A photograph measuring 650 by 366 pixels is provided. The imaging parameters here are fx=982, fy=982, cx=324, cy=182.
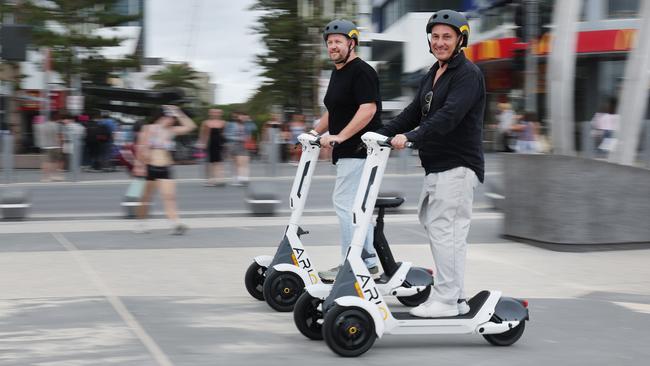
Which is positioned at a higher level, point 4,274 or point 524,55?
point 524,55

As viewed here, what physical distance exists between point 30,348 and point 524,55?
477 inches

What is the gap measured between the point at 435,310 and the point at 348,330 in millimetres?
564

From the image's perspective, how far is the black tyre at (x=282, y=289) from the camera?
6.71 metres

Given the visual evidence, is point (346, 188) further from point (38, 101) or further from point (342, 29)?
point (38, 101)

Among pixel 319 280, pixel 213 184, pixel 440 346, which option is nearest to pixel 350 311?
pixel 440 346

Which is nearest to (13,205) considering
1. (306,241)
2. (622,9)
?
(306,241)

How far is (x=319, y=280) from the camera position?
689 cm

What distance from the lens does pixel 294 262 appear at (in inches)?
268

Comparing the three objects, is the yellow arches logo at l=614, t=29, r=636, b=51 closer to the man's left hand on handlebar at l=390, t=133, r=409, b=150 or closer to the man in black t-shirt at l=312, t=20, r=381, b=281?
the man in black t-shirt at l=312, t=20, r=381, b=281

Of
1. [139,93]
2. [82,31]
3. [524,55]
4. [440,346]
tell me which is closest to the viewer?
[440,346]

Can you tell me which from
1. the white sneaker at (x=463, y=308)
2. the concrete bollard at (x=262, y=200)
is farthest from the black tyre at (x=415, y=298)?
the concrete bollard at (x=262, y=200)

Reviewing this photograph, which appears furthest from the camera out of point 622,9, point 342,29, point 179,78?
point 179,78

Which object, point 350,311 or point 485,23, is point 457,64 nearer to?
point 350,311

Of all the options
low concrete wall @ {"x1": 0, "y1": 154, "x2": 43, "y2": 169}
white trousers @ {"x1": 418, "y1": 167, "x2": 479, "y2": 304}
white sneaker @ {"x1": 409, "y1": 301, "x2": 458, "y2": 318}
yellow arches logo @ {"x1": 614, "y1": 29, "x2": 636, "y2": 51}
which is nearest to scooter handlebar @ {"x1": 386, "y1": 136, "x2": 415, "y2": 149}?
white trousers @ {"x1": 418, "y1": 167, "x2": 479, "y2": 304}
